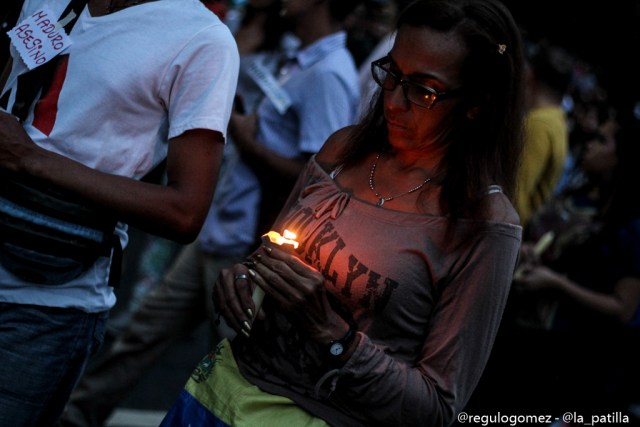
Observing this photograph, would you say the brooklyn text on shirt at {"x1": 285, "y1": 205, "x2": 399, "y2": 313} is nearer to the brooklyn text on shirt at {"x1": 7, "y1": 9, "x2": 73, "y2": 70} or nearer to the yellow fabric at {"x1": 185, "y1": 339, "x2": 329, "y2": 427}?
the yellow fabric at {"x1": 185, "y1": 339, "x2": 329, "y2": 427}

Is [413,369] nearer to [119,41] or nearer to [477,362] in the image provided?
[477,362]

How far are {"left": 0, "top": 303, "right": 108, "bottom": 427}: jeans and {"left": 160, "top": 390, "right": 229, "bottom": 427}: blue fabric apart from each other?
1.10ft

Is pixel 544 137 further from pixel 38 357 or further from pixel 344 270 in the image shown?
pixel 38 357

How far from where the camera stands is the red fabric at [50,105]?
2.30 meters

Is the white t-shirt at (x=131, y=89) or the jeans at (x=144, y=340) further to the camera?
the jeans at (x=144, y=340)

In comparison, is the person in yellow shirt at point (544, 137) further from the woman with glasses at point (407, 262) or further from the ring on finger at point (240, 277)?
the ring on finger at point (240, 277)

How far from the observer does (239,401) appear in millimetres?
2164

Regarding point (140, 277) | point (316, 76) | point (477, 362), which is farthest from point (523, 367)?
point (140, 277)

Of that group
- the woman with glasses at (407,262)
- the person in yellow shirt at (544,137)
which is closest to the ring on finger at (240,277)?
the woman with glasses at (407,262)

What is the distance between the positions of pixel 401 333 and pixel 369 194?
0.37 metres

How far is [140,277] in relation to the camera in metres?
6.22

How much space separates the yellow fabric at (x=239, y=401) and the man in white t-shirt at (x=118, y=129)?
36 cm

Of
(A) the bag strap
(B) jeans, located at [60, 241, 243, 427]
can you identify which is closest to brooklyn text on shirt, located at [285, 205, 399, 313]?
(A) the bag strap

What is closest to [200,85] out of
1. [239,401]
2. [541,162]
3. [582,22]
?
[239,401]
